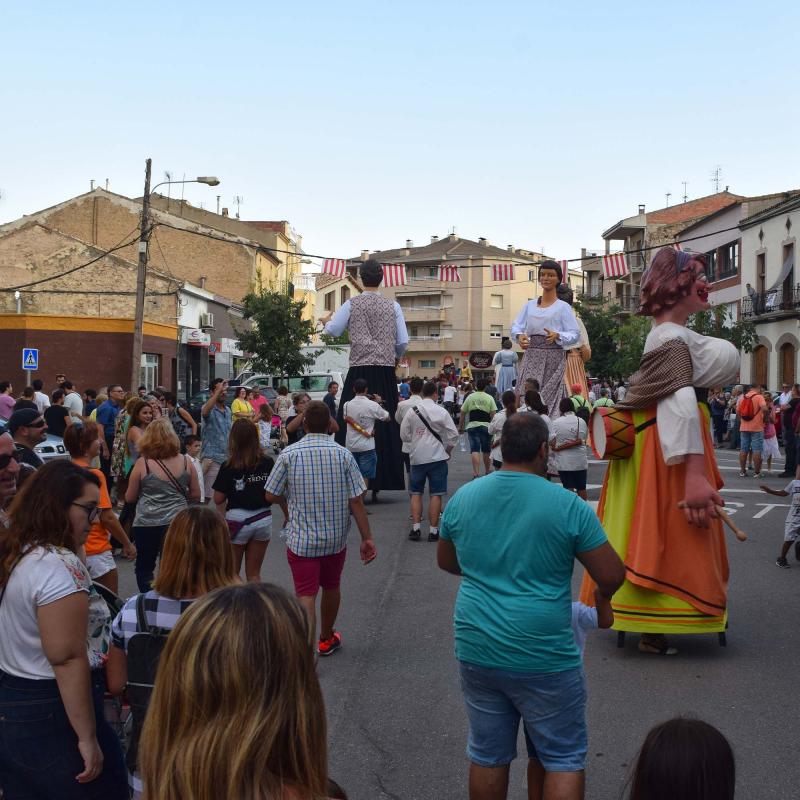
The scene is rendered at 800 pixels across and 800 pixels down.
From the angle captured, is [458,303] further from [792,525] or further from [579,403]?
[792,525]

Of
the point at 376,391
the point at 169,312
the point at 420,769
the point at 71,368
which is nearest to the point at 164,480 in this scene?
the point at 420,769

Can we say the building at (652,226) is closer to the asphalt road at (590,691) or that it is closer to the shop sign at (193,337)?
the shop sign at (193,337)

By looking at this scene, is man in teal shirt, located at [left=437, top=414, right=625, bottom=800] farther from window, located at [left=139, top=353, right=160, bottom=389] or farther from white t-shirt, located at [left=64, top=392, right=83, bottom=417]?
window, located at [left=139, top=353, right=160, bottom=389]

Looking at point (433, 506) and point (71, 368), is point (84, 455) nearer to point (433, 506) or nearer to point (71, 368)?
point (433, 506)

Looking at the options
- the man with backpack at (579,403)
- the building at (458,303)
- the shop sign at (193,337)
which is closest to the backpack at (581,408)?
the man with backpack at (579,403)

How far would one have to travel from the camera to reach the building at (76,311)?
36594mm

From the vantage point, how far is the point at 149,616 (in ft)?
11.7

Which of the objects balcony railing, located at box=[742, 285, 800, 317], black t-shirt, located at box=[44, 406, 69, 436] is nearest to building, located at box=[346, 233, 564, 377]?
balcony railing, located at box=[742, 285, 800, 317]

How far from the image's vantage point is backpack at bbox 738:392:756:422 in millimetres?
18719

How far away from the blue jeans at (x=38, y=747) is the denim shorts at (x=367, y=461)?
32.0 feet

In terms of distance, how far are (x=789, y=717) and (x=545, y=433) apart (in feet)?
8.54

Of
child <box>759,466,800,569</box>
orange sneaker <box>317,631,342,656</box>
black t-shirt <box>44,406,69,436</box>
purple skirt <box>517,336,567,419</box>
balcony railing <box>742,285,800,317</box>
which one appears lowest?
orange sneaker <box>317,631,342,656</box>

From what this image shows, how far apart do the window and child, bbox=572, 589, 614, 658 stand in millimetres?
35203

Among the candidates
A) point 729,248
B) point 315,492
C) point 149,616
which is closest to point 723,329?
point 729,248
